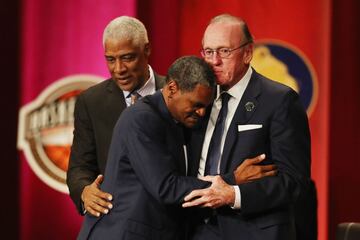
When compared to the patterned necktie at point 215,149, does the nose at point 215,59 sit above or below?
above

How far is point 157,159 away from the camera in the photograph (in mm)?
2316

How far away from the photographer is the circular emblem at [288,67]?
4.08m

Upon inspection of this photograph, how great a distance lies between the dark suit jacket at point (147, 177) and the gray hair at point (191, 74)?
10cm

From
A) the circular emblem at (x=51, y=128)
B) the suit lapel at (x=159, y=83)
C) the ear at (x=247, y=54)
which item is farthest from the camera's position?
the circular emblem at (x=51, y=128)

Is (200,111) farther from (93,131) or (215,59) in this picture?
(93,131)

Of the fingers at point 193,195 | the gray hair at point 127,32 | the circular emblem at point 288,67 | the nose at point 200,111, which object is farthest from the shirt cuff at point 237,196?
the circular emblem at point 288,67

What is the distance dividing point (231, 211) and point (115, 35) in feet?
2.38

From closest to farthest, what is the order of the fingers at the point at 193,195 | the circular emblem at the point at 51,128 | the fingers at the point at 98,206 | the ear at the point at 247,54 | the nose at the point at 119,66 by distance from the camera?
the fingers at the point at 193,195, the fingers at the point at 98,206, the ear at the point at 247,54, the nose at the point at 119,66, the circular emblem at the point at 51,128

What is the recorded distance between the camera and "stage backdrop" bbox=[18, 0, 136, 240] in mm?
3951

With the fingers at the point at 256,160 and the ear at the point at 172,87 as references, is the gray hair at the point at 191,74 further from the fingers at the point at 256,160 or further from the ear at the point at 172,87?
the fingers at the point at 256,160

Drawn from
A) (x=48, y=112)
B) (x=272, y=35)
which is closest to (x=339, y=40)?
(x=272, y=35)

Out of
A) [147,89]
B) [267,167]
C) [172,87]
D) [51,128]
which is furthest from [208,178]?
[51,128]

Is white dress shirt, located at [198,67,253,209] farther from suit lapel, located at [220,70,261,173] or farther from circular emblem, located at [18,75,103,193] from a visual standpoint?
circular emblem, located at [18,75,103,193]

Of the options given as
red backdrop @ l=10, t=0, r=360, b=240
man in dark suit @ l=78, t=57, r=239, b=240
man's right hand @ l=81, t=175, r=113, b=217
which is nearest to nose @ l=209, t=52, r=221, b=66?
man in dark suit @ l=78, t=57, r=239, b=240
